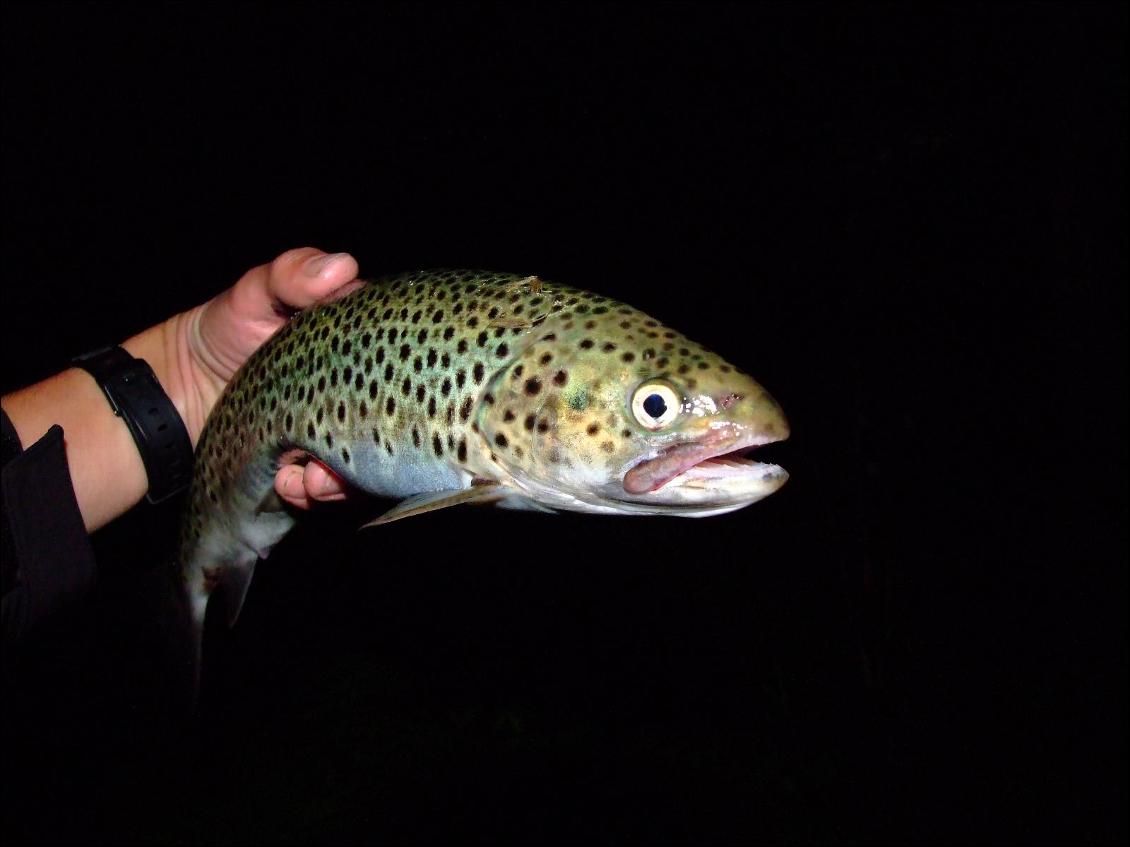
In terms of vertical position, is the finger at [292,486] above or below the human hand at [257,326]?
below

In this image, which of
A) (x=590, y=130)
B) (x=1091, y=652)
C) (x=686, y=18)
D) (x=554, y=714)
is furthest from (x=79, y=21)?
(x=1091, y=652)

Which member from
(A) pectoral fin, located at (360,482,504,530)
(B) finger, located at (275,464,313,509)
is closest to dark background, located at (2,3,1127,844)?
(B) finger, located at (275,464,313,509)

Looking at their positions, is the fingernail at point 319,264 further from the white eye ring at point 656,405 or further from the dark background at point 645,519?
the dark background at point 645,519

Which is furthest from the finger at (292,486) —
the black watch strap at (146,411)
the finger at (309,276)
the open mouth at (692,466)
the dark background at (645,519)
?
the dark background at (645,519)

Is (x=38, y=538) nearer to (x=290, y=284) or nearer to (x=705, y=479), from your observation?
(x=290, y=284)

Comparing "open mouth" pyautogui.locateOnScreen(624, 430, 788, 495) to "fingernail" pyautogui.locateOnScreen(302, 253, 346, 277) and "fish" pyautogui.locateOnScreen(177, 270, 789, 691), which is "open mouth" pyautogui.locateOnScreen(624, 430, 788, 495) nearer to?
"fish" pyautogui.locateOnScreen(177, 270, 789, 691)

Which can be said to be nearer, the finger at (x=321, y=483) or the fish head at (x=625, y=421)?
the fish head at (x=625, y=421)

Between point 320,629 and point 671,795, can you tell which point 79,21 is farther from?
point 671,795
